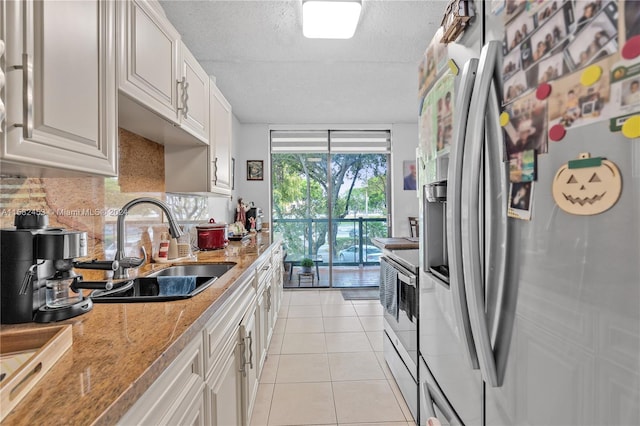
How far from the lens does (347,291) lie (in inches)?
185

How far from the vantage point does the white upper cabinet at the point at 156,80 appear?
1211 millimetres

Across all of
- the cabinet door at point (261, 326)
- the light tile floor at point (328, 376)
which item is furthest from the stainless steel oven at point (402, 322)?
the cabinet door at point (261, 326)

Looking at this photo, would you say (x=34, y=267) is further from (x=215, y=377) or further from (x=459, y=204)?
(x=459, y=204)

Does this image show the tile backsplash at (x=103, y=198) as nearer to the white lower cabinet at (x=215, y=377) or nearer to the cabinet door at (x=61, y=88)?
the cabinet door at (x=61, y=88)

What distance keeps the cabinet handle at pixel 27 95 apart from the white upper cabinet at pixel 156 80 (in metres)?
0.42

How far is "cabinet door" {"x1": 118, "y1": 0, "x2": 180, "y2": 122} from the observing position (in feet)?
3.90

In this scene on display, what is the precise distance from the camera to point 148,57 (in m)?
1.35

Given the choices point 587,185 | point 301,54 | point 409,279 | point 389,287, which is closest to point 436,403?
point 409,279

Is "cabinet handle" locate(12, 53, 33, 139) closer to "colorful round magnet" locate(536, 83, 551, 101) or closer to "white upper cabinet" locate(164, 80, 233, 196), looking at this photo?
"colorful round magnet" locate(536, 83, 551, 101)

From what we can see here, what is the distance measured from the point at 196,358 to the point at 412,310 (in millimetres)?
1146

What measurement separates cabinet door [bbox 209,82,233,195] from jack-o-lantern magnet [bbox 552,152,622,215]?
2.10m

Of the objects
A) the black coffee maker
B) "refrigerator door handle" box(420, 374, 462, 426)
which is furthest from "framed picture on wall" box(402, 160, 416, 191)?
the black coffee maker

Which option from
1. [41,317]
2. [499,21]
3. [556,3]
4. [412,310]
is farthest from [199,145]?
[556,3]

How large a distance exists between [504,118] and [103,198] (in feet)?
5.52
